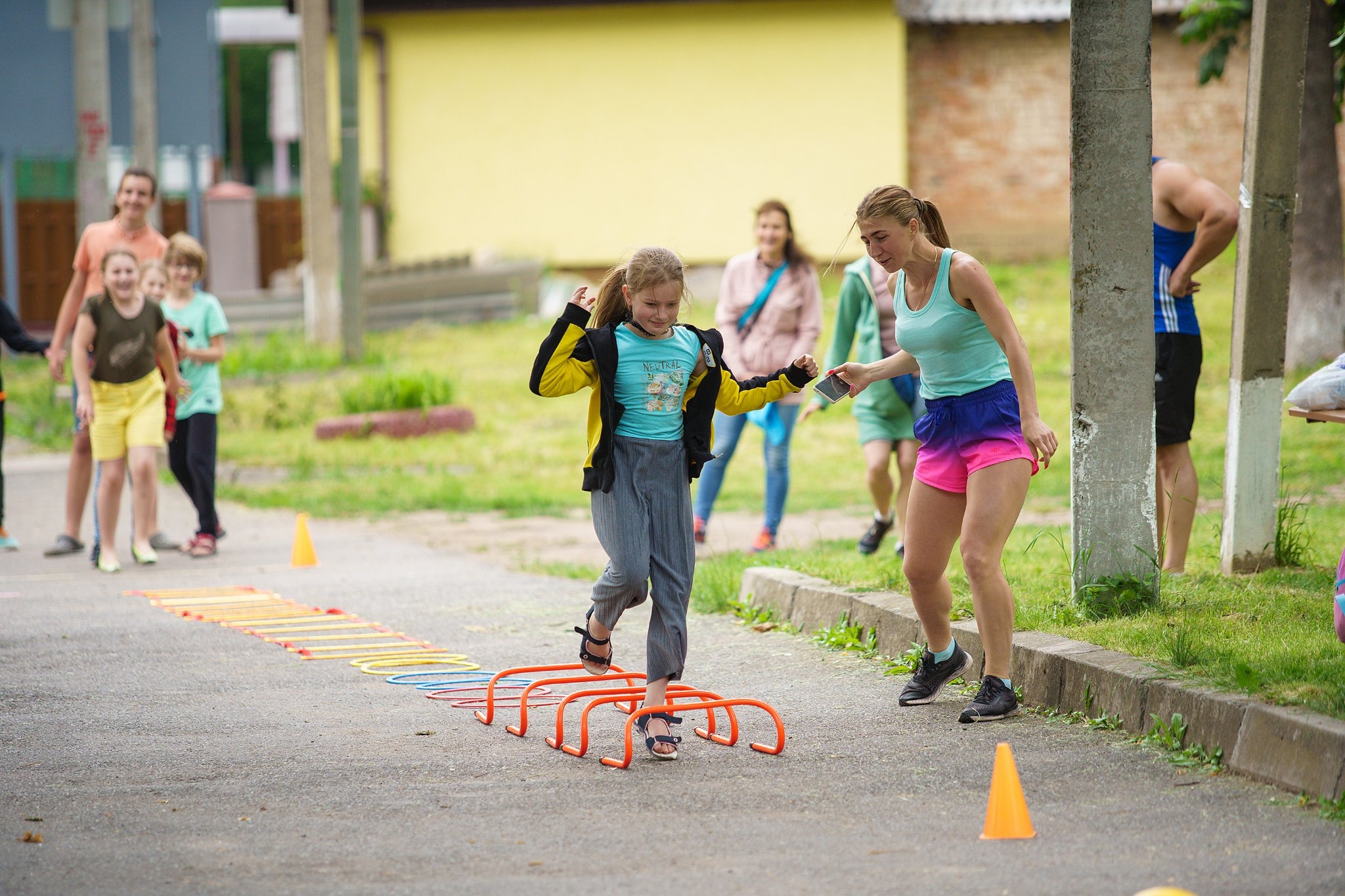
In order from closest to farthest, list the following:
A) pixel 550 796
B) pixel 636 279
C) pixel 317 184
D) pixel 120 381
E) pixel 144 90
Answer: pixel 550 796
pixel 636 279
pixel 120 381
pixel 144 90
pixel 317 184

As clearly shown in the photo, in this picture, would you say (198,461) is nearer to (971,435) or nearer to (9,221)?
(971,435)

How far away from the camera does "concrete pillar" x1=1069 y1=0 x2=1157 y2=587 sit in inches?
239

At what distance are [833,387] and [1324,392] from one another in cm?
175

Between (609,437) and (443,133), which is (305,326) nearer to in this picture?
(443,133)

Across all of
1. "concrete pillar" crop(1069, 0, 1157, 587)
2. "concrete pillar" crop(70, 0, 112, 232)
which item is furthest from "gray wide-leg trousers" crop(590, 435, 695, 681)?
"concrete pillar" crop(70, 0, 112, 232)

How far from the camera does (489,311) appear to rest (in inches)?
984

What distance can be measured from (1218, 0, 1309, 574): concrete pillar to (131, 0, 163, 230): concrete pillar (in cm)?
1656

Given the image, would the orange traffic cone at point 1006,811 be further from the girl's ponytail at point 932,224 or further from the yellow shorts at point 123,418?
the yellow shorts at point 123,418

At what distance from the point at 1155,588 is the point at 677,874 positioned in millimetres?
3000

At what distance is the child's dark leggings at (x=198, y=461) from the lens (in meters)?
9.61

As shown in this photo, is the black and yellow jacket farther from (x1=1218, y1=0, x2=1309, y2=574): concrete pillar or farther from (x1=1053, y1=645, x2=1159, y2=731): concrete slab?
(x1=1218, y1=0, x2=1309, y2=574): concrete pillar

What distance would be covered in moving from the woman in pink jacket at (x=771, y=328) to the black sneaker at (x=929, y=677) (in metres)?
3.50

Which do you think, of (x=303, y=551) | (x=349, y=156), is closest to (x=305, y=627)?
(x=303, y=551)

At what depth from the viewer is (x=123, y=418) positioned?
926 centimetres
